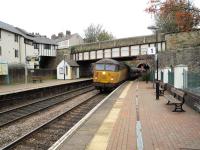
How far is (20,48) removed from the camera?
61406mm

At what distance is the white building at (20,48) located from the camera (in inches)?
2090

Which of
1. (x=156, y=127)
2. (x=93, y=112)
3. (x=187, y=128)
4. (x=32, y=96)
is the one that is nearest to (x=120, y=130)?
(x=156, y=127)

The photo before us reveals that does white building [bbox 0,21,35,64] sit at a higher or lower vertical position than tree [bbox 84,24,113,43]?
lower

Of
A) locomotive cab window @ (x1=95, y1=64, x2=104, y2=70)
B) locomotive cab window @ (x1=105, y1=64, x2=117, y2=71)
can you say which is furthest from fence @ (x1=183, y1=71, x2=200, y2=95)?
locomotive cab window @ (x1=95, y1=64, x2=104, y2=70)

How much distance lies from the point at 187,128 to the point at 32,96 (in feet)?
63.6

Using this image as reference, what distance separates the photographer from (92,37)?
11638cm

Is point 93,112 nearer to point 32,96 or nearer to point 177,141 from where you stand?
point 177,141

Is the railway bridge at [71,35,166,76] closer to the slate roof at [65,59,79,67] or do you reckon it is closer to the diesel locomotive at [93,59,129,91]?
the slate roof at [65,59,79,67]

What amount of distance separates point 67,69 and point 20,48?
10.6 metres

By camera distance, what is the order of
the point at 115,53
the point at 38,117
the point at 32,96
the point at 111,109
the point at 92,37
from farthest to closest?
the point at 92,37 < the point at 115,53 < the point at 32,96 < the point at 38,117 < the point at 111,109

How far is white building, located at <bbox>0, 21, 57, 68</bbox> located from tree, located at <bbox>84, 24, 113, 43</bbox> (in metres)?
37.1

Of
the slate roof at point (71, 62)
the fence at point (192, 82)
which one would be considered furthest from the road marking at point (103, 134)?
the slate roof at point (71, 62)

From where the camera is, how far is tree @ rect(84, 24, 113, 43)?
378 feet

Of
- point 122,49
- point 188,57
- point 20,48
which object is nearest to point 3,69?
point 20,48
